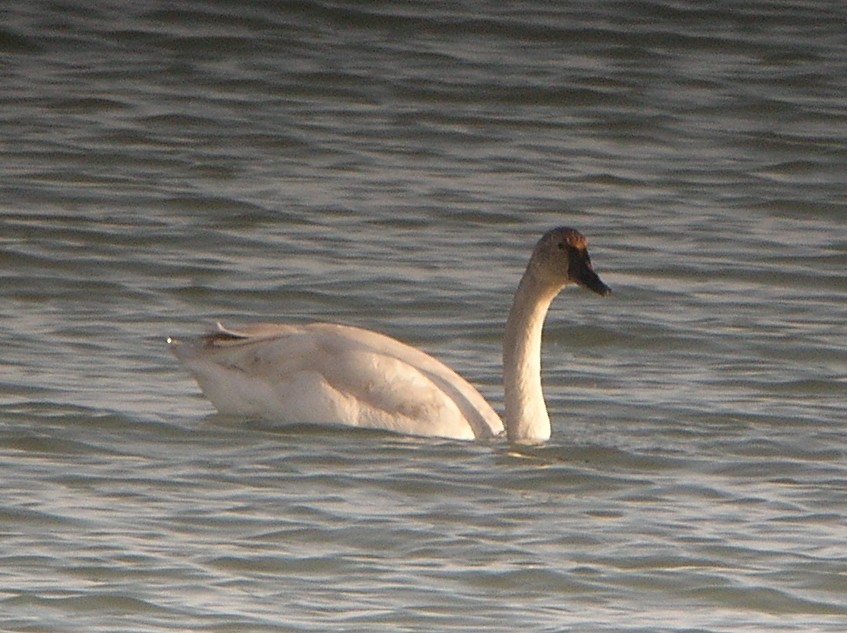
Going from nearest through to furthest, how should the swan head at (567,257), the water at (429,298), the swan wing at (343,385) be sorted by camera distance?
the water at (429,298), the swan wing at (343,385), the swan head at (567,257)

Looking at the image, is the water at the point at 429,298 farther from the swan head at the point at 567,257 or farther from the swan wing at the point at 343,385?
the swan head at the point at 567,257

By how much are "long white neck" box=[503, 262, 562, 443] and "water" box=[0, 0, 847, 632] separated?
0.18 metres

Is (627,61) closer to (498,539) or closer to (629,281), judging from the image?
(629,281)

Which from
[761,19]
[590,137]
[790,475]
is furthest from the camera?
[761,19]

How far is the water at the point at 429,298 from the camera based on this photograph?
279 inches

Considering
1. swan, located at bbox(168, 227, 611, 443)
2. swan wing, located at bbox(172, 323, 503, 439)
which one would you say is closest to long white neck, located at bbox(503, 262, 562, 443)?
swan, located at bbox(168, 227, 611, 443)

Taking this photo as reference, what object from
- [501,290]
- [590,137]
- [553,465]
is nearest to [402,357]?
[553,465]

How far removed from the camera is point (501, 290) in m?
12.3

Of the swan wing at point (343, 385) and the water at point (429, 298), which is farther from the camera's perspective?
the swan wing at point (343, 385)

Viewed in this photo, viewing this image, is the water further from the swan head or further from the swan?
the swan head

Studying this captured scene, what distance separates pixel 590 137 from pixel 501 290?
4.99 meters

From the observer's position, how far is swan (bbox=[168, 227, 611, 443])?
9.43 metres

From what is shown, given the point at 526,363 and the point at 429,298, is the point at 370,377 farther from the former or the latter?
the point at 429,298

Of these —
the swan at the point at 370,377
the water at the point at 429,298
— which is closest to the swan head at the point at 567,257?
the swan at the point at 370,377
